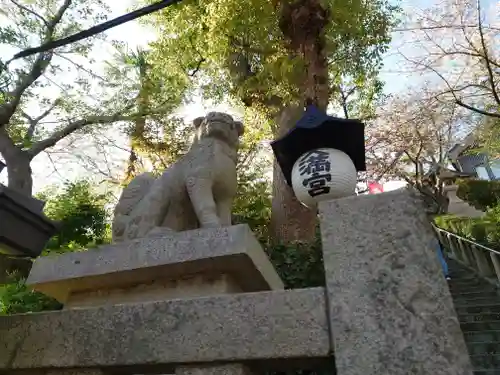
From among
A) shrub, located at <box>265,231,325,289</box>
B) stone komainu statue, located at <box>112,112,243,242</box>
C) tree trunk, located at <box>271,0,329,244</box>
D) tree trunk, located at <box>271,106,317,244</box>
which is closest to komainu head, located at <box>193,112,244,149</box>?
stone komainu statue, located at <box>112,112,243,242</box>

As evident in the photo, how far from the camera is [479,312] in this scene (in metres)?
7.35

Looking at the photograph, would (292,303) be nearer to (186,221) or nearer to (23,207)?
(186,221)

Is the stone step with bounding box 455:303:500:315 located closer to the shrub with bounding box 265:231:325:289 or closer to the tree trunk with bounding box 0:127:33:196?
the shrub with bounding box 265:231:325:289

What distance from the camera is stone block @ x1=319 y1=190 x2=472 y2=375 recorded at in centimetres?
161

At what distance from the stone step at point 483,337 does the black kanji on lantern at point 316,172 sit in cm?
515

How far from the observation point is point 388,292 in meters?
1.76

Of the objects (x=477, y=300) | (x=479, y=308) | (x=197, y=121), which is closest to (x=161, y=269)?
(x=197, y=121)

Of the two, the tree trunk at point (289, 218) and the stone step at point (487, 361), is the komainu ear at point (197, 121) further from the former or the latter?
the stone step at point (487, 361)

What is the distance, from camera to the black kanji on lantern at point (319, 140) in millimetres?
2555

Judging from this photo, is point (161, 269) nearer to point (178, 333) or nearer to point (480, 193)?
point (178, 333)

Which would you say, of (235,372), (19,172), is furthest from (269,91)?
(235,372)

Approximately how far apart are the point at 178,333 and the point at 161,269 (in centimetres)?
52

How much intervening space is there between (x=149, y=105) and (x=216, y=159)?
9.93 m

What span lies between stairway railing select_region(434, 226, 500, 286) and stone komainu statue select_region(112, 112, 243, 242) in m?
7.41
